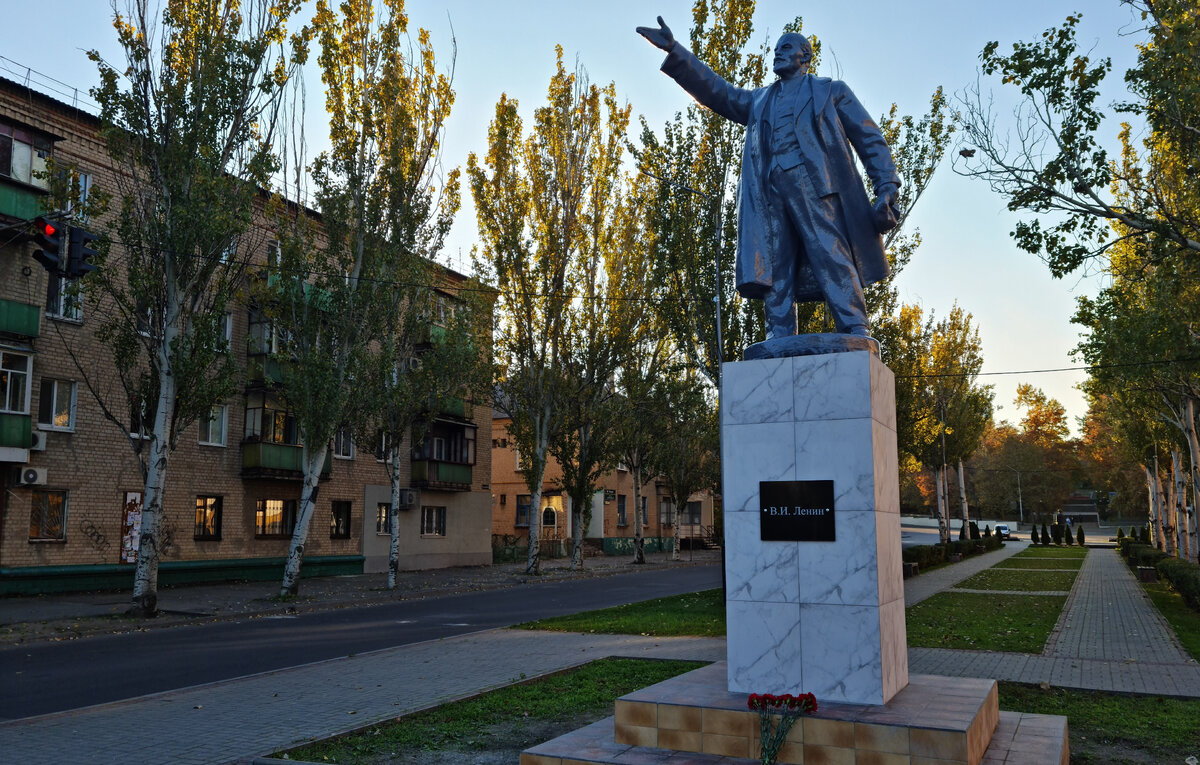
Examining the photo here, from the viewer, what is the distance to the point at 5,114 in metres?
21.0

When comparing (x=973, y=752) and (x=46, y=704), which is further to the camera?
(x=46, y=704)

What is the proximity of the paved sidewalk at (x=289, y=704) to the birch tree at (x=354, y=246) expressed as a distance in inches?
408

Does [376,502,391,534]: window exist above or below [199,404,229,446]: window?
below

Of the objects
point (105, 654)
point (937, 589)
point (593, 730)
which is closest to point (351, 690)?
point (593, 730)

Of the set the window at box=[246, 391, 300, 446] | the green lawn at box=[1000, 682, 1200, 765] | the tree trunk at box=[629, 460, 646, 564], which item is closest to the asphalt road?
the green lawn at box=[1000, 682, 1200, 765]

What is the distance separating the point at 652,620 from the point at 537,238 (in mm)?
17517

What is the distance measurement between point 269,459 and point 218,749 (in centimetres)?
2244

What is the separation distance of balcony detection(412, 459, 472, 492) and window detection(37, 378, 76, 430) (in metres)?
14.9

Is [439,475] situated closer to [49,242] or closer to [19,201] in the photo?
[19,201]

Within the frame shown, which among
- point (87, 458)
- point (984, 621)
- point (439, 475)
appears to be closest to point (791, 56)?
point (984, 621)

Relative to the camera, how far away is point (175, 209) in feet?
59.5

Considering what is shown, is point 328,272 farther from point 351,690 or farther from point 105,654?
point 351,690

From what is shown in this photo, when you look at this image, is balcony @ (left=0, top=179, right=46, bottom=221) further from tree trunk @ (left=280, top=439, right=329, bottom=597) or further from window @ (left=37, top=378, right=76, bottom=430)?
tree trunk @ (left=280, top=439, right=329, bottom=597)

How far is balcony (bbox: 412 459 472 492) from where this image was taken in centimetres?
3597
